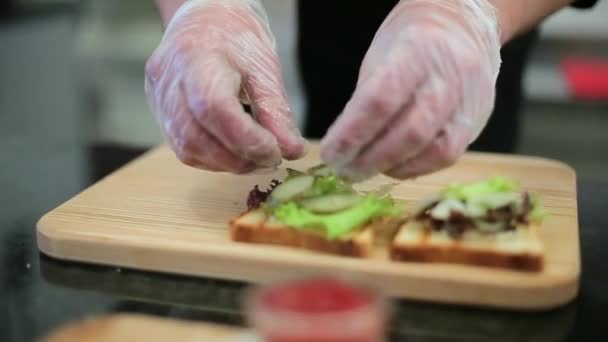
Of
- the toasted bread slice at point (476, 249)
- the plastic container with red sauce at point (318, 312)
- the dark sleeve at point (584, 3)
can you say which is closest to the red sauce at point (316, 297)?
the plastic container with red sauce at point (318, 312)

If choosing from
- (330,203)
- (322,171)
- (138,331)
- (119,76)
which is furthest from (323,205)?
(119,76)

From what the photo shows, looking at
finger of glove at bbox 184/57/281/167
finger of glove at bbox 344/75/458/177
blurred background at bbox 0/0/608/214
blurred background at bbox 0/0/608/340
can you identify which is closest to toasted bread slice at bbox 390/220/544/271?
finger of glove at bbox 344/75/458/177

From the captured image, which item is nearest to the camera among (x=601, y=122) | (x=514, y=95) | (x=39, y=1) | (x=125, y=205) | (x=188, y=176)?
(x=125, y=205)

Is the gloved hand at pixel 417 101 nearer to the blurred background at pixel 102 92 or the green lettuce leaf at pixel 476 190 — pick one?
the green lettuce leaf at pixel 476 190

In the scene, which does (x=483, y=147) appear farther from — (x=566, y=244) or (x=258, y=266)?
(x=258, y=266)

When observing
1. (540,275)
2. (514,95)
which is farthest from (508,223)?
(514,95)

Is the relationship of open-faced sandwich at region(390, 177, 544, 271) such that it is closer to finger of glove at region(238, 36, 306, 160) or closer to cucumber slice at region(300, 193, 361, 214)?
cucumber slice at region(300, 193, 361, 214)
